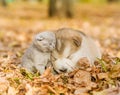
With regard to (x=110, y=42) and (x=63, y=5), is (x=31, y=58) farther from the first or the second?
(x=63, y=5)

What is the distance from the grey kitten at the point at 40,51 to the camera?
5504 millimetres

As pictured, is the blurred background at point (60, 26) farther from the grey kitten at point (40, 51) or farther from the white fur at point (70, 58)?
the white fur at point (70, 58)

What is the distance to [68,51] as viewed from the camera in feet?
18.6

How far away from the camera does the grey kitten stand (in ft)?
18.1

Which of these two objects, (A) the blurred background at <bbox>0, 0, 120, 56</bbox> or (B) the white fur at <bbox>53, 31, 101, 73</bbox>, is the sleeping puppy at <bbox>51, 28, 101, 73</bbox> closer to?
(B) the white fur at <bbox>53, 31, 101, 73</bbox>

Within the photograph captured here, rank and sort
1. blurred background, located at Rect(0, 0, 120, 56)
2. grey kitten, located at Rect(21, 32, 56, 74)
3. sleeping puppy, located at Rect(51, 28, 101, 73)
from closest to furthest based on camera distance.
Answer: grey kitten, located at Rect(21, 32, 56, 74), sleeping puppy, located at Rect(51, 28, 101, 73), blurred background, located at Rect(0, 0, 120, 56)

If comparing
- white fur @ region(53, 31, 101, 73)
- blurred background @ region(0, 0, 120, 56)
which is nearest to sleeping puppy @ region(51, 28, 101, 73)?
white fur @ region(53, 31, 101, 73)

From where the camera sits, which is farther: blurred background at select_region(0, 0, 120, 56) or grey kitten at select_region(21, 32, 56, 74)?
blurred background at select_region(0, 0, 120, 56)

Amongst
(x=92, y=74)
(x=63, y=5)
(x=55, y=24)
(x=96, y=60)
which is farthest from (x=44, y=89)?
(x=63, y=5)

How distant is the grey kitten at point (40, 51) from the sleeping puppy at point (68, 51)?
0.09 m

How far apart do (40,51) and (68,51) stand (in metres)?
0.34

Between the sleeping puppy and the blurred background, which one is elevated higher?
the sleeping puppy

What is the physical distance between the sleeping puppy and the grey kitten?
9 centimetres

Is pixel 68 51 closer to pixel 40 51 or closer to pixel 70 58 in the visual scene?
pixel 70 58
